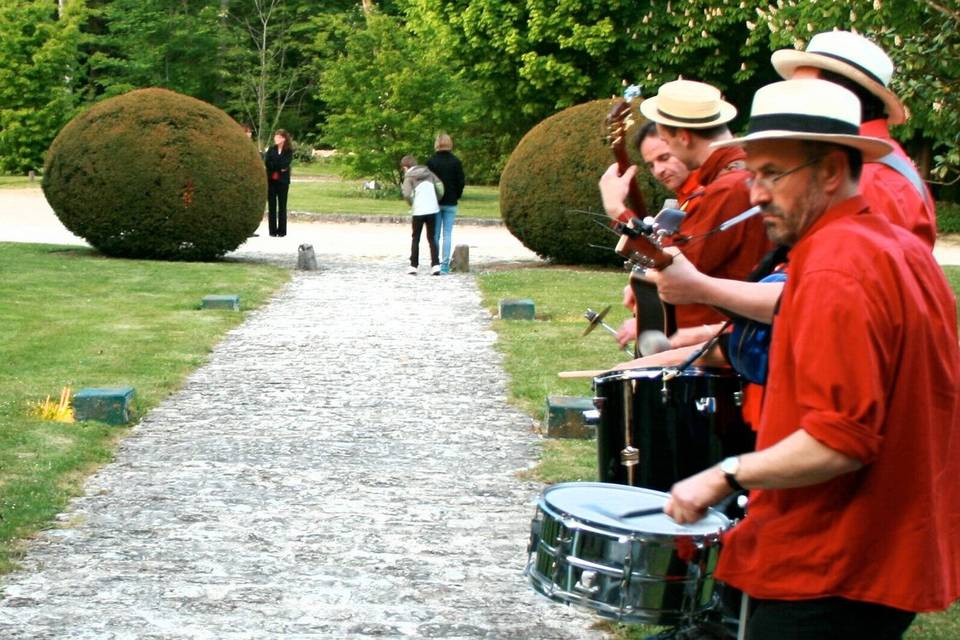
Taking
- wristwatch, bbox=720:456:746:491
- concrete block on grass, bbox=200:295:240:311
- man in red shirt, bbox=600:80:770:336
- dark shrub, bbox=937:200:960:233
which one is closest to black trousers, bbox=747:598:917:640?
wristwatch, bbox=720:456:746:491

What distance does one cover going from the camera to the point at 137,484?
7605 millimetres

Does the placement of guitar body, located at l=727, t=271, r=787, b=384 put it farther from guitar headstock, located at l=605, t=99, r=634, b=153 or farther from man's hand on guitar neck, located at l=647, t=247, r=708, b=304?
guitar headstock, located at l=605, t=99, r=634, b=153

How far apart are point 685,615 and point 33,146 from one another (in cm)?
4477

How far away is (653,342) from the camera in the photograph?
15.5 ft

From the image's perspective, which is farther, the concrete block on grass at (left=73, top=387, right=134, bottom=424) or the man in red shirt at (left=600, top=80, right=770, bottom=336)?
the concrete block on grass at (left=73, top=387, right=134, bottom=424)

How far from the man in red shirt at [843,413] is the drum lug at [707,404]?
118cm

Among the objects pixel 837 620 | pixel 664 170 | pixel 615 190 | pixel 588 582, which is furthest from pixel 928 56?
pixel 837 620

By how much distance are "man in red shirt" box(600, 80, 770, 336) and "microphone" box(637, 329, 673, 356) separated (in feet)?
0.19

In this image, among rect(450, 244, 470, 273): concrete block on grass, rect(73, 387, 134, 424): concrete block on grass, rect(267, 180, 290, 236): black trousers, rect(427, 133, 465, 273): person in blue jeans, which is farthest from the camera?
rect(267, 180, 290, 236): black trousers

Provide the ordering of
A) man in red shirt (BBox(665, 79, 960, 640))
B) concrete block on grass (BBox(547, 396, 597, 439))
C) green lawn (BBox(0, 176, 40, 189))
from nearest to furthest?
man in red shirt (BBox(665, 79, 960, 640)) < concrete block on grass (BBox(547, 396, 597, 439)) < green lawn (BBox(0, 176, 40, 189))

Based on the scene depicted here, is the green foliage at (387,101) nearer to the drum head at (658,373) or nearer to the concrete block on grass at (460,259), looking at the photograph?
the concrete block on grass at (460,259)

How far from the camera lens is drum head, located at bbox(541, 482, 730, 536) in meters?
3.51

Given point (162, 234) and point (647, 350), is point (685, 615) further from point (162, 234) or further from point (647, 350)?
point (162, 234)

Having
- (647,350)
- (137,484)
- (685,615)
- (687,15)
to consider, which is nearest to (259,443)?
(137,484)
